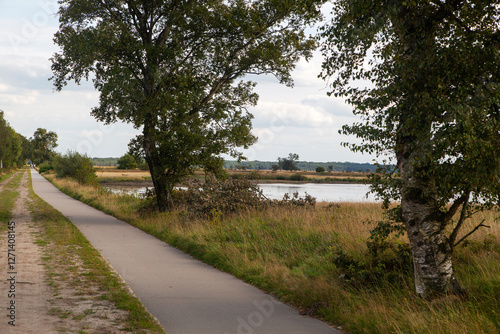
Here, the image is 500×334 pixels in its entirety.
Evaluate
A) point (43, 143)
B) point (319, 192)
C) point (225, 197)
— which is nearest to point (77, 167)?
point (319, 192)

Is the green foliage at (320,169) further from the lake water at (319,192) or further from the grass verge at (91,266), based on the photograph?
the grass verge at (91,266)

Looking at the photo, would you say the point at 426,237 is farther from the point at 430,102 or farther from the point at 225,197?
the point at 225,197

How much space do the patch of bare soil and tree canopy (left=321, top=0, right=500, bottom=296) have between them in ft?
15.1

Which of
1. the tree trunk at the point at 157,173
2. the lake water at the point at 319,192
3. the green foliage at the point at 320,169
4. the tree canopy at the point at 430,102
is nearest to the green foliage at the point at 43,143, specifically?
the green foliage at the point at 320,169

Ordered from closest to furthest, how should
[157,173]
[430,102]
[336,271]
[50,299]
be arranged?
1. [430,102]
2. [50,299]
3. [336,271]
4. [157,173]

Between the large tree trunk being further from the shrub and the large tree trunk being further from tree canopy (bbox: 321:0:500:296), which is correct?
the shrub

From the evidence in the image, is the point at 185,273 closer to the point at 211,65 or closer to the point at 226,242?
the point at 226,242

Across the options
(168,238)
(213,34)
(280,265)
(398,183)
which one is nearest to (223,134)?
(213,34)

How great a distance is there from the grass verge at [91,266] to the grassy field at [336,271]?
8.02 ft

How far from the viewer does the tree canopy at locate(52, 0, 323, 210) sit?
17344 millimetres

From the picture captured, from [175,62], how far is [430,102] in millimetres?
13653

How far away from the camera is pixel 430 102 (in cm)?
578

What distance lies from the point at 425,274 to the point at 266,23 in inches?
556

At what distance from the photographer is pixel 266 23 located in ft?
59.9
